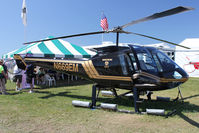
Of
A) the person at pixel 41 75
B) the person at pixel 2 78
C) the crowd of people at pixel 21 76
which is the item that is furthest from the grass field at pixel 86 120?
the person at pixel 41 75

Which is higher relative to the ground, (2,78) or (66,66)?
(66,66)

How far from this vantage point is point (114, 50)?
5.70 m

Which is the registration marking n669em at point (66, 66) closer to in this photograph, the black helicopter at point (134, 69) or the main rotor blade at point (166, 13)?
the black helicopter at point (134, 69)

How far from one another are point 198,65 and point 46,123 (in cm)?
A: 1906

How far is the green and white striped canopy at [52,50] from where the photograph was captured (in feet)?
36.4

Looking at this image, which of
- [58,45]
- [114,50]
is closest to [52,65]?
[114,50]

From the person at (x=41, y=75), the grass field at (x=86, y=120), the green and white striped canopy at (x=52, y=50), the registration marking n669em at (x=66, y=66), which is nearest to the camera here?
the grass field at (x=86, y=120)

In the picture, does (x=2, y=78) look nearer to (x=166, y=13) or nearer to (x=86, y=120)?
(x=86, y=120)

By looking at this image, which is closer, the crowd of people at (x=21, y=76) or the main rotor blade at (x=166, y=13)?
the main rotor blade at (x=166, y=13)

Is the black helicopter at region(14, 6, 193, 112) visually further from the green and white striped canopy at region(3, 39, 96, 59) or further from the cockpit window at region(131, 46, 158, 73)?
the green and white striped canopy at region(3, 39, 96, 59)

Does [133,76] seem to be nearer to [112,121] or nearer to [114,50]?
[114,50]

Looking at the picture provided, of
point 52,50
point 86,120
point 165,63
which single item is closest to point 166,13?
point 165,63

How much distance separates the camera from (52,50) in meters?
12.1

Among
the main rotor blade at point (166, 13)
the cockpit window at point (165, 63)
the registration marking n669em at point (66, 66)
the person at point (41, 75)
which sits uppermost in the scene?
the main rotor blade at point (166, 13)
